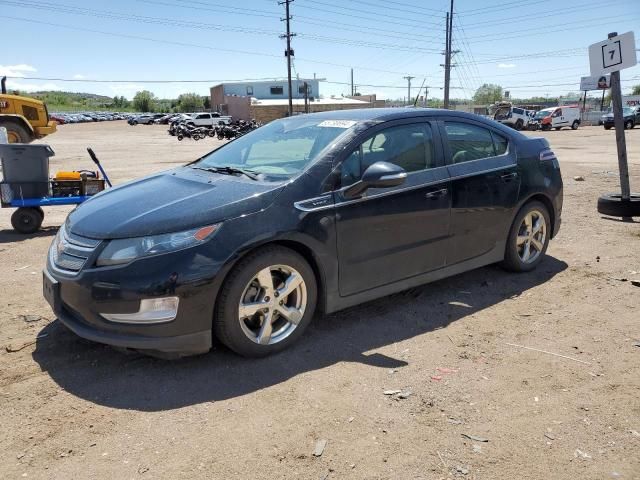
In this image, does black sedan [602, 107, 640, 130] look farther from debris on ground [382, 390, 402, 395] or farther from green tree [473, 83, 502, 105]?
green tree [473, 83, 502, 105]

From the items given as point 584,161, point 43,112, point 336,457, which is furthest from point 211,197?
point 43,112

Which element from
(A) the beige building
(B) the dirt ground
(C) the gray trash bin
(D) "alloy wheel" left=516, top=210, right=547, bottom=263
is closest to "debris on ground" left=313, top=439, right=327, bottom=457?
(B) the dirt ground

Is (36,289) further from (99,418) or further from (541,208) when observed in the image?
(541,208)

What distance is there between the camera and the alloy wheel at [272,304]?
333cm

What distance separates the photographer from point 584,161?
15.6 m

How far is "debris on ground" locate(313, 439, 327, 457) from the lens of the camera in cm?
253

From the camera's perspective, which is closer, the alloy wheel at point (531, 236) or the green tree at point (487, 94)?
the alloy wheel at point (531, 236)

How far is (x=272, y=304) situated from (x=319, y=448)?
107 centimetres

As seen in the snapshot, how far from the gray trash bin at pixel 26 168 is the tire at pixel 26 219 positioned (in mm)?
216

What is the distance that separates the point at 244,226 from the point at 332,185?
75 cm

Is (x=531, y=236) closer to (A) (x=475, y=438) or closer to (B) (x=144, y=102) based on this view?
(A) (x=475, y=438)

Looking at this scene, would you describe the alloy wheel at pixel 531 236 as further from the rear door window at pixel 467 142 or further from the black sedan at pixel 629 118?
the black sedan at pixel 629 118

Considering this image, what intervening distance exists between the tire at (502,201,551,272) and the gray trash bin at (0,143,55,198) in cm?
587

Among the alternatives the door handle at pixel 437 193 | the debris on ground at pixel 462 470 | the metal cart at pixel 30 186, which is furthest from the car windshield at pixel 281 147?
the metal cart at pixel 30 186
